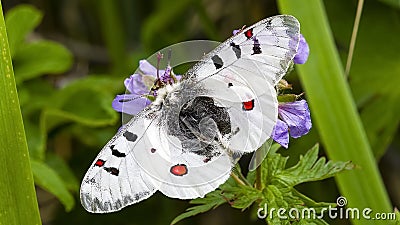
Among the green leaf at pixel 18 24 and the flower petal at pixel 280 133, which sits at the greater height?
the green leaf at pixel 18 24

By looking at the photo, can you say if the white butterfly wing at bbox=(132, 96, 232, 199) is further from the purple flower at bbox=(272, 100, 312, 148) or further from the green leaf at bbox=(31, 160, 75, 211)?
the green leaf at bbox=(31, 160, 75, 211)

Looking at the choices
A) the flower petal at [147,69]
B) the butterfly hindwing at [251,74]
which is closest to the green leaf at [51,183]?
the flower petal at [147,69]

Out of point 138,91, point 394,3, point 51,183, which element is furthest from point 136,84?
point 394,3

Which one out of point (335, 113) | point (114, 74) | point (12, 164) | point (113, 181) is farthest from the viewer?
point (114, 74)

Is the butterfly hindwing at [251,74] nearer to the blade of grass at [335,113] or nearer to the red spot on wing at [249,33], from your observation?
the red spot on wing at [249,33]

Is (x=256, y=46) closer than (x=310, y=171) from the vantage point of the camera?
Yes

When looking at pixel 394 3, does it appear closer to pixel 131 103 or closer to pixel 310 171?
pixel 310 171
